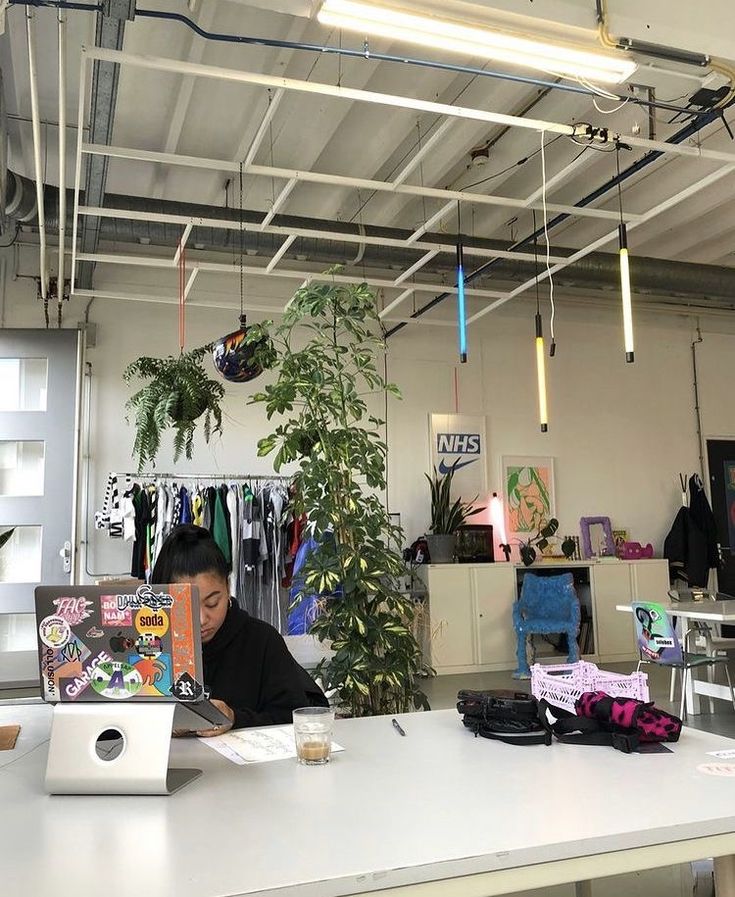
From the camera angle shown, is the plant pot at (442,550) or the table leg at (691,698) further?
the plant pot at (442,550)

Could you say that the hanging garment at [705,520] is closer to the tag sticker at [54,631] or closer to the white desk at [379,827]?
the white desk at [379,827]

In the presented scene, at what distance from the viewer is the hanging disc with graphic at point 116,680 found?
1776 mm

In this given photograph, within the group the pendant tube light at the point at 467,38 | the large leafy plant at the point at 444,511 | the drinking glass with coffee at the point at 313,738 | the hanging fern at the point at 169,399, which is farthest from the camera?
the large leafy plant at the point at 444,511

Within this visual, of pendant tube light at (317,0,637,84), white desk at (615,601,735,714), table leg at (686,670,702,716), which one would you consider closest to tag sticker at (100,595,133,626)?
pendant tube light at (317,0,637,84)

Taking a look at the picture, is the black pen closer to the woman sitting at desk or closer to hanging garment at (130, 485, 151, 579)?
the woman sitting at desk

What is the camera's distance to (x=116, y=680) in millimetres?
1782

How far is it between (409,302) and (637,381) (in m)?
2.89

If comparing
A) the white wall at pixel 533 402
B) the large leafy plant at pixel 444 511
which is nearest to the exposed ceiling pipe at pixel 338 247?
the white wall at pixel 533 402

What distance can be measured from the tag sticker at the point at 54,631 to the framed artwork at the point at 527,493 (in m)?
6.94

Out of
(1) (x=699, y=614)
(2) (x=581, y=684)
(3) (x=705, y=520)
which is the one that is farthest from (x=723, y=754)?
(3) (x=705, y=520)

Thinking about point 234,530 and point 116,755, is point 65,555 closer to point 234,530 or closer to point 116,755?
point 234,530

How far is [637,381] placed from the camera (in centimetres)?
921

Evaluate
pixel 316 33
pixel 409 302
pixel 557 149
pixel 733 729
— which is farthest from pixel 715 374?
pixel 316 33

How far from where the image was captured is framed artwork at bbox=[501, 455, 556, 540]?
8453 millimetres
